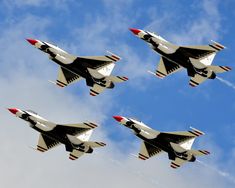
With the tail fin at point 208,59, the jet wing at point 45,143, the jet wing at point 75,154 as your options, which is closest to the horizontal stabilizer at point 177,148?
the tail fin at point 208,59

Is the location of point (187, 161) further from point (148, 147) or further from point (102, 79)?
point (102, 79)

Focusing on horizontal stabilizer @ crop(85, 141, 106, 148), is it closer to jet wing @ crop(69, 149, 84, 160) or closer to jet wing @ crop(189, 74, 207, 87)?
jet wing @ crop(69, 149, 84, 160)

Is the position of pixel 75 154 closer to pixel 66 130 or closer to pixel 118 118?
pixel 66 130

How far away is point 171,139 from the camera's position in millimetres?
154875

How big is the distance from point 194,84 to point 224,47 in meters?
7.83

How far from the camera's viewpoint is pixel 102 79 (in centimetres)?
15975

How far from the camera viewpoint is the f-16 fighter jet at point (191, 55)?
157 meters

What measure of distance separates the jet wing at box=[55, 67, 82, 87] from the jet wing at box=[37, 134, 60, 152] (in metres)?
10.7

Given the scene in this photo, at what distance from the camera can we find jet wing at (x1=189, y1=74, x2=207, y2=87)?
15850 cm

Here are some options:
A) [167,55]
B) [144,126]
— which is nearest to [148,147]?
[144,126]

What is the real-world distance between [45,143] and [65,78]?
40.3 feet

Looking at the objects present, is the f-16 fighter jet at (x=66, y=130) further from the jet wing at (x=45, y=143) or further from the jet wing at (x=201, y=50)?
the jet wing at (x=201, y=50)

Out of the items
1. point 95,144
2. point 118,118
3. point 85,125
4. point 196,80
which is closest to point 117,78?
point 118,118

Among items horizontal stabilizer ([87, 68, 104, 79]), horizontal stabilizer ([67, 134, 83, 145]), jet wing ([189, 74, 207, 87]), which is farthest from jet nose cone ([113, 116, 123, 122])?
jet wing ([189, 74, 207, 87])
